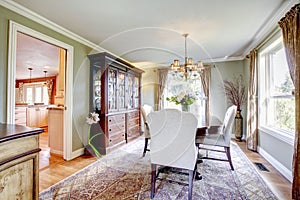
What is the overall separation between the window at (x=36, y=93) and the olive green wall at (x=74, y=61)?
592 centimetres

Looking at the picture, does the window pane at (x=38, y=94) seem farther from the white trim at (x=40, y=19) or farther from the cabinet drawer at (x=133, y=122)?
the white trim at (x=40, y=19)

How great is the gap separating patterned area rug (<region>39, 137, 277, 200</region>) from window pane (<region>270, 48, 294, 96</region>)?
141 cm

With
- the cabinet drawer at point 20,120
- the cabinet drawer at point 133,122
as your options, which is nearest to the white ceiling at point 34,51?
the cabinet drawer at point 20,120

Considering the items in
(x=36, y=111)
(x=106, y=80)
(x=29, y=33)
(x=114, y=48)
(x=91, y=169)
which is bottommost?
(x=91, y=169)

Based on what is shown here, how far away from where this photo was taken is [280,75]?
2814mm

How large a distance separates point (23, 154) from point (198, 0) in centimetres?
239

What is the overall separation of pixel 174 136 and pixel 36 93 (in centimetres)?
897

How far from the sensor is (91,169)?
8.20 ft

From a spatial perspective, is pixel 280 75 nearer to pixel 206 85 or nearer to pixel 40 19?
pixel 206 85

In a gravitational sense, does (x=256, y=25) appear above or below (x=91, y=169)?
above

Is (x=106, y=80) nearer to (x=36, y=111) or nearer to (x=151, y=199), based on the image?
(x=151, y=199)

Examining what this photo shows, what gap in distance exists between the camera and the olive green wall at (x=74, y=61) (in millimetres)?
2000

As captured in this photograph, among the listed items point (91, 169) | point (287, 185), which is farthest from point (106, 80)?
point (287, 185)

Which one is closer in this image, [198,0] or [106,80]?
[198,0]
